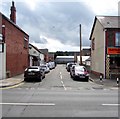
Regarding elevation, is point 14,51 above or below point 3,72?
above

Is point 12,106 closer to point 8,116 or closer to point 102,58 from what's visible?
point 8,116

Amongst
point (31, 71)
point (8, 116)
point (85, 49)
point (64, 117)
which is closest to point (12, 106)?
point (8, 116)

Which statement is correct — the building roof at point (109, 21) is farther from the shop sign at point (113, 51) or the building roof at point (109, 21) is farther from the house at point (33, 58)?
the house at point (33, 58)

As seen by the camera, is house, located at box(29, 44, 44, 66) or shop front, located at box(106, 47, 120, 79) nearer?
shop front, located at box(106, 47, 120, 79)

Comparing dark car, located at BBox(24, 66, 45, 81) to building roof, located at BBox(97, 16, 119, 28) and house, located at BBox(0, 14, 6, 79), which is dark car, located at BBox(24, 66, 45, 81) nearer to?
house, located at BBox(0, 14, 6, 79)

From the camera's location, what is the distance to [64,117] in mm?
9320

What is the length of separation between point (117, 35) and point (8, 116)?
80.6 feet

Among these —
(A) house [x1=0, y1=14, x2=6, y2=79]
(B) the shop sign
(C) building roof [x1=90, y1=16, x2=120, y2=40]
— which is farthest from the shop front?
(A) house [x1=0, y1=14, x2=6, y2=79]

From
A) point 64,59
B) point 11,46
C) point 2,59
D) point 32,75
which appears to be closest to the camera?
point 32,75

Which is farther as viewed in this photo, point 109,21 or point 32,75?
point 109,21

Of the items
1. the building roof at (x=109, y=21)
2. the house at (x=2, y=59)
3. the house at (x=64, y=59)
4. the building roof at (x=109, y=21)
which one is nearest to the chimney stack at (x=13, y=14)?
the building roof at (x=109, y=21)

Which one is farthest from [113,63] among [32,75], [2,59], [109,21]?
[2,59]

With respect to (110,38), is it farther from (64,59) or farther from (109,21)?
(64,59)

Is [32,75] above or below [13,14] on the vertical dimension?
below
